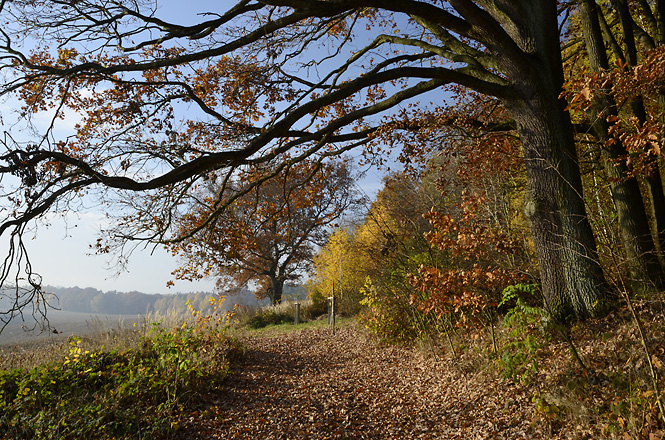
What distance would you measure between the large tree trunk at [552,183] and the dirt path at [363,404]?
1.62m

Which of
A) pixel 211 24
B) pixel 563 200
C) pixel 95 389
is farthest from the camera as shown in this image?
pixel 211 24

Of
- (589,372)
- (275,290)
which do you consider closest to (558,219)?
(589,372)

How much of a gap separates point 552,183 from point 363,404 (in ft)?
13.5

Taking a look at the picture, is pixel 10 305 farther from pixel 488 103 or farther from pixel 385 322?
pixel 488 103

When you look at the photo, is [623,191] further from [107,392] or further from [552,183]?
[107,392]

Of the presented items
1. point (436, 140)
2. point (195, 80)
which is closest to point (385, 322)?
point (436, 140)

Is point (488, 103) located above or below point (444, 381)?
above

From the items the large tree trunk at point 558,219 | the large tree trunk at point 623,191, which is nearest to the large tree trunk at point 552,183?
the large tree trunk at point 558,219

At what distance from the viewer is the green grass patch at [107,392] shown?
446 centimetres

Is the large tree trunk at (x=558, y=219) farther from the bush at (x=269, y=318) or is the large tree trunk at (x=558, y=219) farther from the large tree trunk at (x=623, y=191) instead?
the bush at (x=269, y=318)

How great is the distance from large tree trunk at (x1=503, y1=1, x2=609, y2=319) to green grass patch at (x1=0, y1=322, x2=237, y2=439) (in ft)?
17.6

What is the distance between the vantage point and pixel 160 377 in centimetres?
571

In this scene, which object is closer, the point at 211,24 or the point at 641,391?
the point at 641,391

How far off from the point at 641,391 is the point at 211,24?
7234 millimetres
